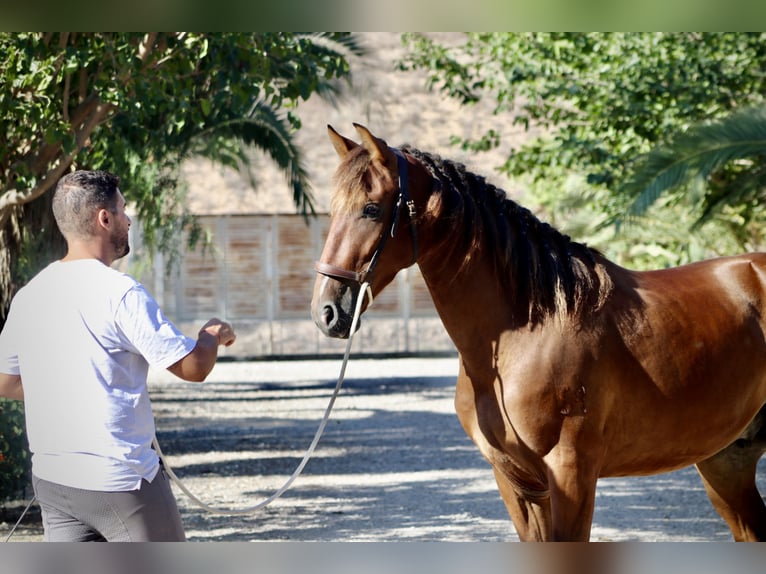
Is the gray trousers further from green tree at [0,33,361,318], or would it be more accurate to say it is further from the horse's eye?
green tree at [0,33,361,318]

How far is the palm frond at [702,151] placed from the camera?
777cm

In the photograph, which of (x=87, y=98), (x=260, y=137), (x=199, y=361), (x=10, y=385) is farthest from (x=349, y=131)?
(x=199, y=361)

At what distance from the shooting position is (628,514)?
723 cm

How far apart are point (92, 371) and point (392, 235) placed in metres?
1.04

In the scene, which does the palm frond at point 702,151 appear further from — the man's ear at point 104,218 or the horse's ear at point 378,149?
the man's ear at point 104,218

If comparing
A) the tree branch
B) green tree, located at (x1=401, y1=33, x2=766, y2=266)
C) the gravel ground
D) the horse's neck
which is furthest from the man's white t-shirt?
green tree, located at (x1=401, y1=33, x2=766, y2=266)

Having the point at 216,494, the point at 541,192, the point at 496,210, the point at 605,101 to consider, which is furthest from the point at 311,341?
the point at 496,210

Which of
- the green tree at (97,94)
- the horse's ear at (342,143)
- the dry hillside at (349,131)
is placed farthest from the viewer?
the dry hillside at (349,131)

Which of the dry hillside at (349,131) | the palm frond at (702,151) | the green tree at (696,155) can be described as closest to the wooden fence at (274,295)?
the dry hillside at (349,131)

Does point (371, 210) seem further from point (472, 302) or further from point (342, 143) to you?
point (472, 302)

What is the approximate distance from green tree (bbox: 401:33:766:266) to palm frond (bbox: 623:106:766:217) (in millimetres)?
1677

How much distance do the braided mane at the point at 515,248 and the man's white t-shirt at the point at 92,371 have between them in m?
1.09

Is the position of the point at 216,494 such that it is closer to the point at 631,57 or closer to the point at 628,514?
the point at 628,514
